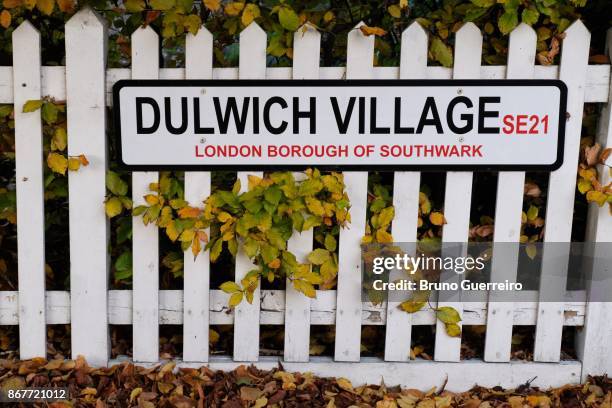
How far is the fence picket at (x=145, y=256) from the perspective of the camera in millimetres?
2533

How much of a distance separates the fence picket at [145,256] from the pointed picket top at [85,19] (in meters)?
0.14

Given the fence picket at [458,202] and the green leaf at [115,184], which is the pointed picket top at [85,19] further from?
the fence picket at [458,202]

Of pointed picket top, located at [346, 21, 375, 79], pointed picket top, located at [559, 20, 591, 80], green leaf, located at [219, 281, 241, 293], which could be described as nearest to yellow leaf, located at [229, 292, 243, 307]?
green leaf, located at [219, 281, 241, 293]

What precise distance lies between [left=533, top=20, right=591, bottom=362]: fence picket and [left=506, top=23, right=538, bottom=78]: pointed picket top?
0.11 metres

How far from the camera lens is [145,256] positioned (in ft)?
8.75

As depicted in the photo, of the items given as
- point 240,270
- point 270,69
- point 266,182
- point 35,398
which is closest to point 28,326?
point 35,398

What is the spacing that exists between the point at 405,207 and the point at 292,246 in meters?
0.44

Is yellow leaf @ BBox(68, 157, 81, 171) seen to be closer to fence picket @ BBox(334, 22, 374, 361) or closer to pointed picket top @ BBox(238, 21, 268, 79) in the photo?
pointed picket top @ BBox(238, 21, 268, 79)

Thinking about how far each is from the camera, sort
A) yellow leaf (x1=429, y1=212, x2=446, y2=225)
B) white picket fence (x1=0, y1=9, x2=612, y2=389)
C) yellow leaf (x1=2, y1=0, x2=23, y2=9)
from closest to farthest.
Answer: yellow leaf (x1=2, y1=0, x2=23, y2=9)
white picket fence (x1=0, y1=9, x2=612, y2=389)
yellow leaf (x1=429, y1=212, x2=446, y2=225)

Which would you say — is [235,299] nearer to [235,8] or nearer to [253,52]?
[253,52]

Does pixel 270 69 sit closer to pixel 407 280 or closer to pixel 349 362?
pixel 407 280

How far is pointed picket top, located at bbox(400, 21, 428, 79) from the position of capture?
2.54m

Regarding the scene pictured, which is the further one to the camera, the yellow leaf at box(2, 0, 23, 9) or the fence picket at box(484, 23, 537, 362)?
the fence picket at box(484, 23, 537, 362)

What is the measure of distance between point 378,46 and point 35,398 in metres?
1.78
